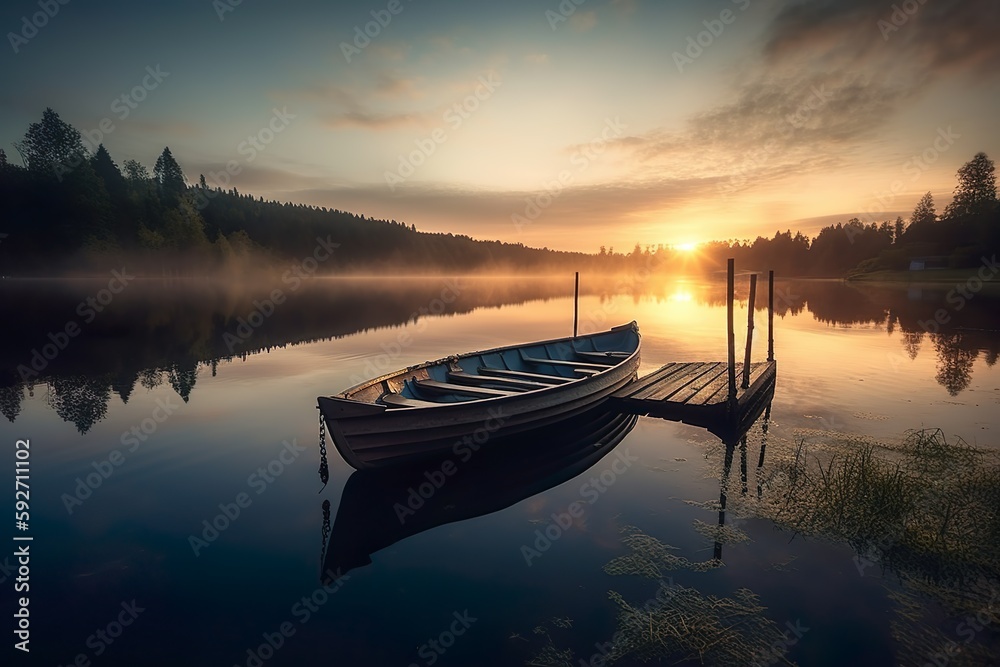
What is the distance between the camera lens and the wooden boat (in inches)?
359

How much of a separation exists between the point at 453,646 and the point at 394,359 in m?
20.3

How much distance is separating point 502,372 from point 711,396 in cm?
702

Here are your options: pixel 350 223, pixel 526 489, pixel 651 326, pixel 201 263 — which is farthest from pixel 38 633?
pixel 350 223

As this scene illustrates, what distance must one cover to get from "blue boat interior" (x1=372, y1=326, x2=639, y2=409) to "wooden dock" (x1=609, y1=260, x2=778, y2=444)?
1.92m

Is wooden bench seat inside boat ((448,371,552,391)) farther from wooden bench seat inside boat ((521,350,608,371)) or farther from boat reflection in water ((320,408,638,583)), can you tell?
wooden bench seat inside boat ((521,350,608,371))

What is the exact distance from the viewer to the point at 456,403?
10.0 meters

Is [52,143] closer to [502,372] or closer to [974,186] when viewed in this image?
[502,372]

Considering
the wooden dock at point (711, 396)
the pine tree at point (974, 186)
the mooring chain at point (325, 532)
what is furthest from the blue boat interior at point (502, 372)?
the pine tree at point (974, 186)

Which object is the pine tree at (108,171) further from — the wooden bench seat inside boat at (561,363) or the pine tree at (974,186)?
the pine tree at (974,186)

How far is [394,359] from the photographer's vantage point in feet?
82.3

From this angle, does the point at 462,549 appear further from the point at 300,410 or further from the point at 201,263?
the point at 201,263

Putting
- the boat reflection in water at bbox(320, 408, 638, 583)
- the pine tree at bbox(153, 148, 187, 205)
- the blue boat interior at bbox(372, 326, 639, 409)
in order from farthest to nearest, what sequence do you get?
the pine tree at bbox(153, 148, 187, 205) → the blue boat interior at bbox(372, 326, 639, 409) → the boat reflection in water at bbox(320, 408, 638, 583)

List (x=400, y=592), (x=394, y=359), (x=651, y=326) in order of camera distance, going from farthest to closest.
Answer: (x=651, y=326)
(x=394, y=359)
(x=400, y=592)

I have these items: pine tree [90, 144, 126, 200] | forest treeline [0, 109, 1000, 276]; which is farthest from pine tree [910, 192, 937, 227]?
pine tree [90, 144, 126, 200]
